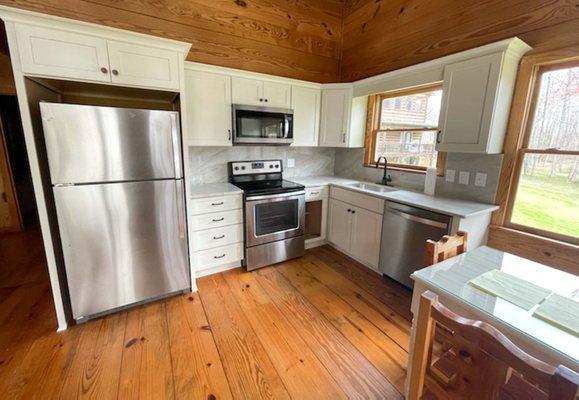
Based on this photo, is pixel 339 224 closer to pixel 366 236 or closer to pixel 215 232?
pixel 366 236

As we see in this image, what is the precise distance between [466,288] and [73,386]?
2.18 meters

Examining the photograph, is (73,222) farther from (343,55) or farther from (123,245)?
(343,55)

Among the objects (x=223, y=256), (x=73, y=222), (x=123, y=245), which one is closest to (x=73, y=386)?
(x=123, y=245)

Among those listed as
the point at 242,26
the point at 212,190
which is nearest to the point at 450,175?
the point at 212,190

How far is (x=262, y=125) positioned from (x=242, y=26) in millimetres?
1169

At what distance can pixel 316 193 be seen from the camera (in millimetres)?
3211

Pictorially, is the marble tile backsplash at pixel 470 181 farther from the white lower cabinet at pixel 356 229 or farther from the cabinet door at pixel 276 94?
the cabinet door at pixel 276 94

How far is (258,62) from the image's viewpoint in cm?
317

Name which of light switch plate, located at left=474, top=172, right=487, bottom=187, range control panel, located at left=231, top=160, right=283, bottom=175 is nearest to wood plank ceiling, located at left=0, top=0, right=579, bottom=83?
light switch plate, located at left=474, top=172, right=487, bottom=187

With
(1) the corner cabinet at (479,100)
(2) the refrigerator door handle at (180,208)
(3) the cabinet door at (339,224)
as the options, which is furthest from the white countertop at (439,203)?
(2) the refrigerator door handle at (180,208)

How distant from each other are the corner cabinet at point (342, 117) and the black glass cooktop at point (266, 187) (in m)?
0.87

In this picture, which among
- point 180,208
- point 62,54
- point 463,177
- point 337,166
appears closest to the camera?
point 62,54

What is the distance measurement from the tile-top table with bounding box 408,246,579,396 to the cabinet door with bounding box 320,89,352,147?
2171mm

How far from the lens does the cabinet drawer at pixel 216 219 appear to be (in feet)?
8.23
